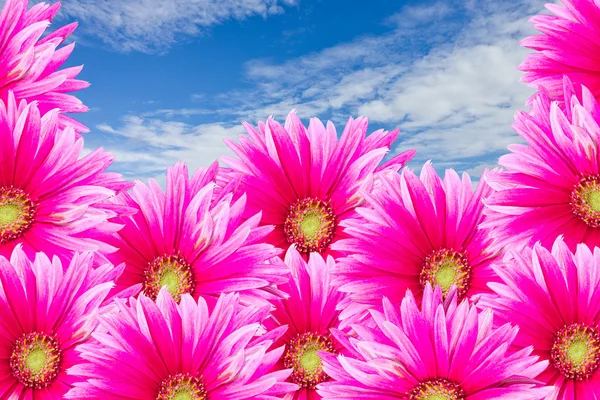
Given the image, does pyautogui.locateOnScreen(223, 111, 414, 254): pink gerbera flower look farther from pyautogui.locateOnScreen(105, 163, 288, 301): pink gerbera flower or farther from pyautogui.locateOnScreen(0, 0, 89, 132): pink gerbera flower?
pyautogui.locateOnScreen(0, 0, 89, 132): pink gerbera flower

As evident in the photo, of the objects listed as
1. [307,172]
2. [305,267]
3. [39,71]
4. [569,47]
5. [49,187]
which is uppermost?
[569,47]

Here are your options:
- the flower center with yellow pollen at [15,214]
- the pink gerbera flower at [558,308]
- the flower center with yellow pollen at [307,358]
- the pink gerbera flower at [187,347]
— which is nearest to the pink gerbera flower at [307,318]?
the flower center with yellow pollen at [307,358]

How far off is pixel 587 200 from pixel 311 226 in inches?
20.6

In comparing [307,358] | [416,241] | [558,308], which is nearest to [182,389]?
[307,358]

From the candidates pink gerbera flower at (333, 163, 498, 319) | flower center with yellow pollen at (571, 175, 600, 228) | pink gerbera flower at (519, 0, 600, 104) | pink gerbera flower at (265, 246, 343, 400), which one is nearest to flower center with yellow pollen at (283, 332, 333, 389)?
pink gerbera flower at (265, 246, 343, 400)

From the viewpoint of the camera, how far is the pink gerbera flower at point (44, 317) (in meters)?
1.13

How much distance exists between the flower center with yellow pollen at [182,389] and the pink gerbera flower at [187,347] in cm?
5

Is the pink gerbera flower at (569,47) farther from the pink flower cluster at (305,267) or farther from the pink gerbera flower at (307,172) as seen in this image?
the pink gerbera flower at (307,172)

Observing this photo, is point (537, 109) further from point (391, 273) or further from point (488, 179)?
point (391, 273)

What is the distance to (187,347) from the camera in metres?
1.10

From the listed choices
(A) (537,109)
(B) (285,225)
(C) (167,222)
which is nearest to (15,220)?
(C) (167,222)

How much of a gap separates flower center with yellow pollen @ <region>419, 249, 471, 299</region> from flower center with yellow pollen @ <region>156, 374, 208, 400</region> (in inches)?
17.7

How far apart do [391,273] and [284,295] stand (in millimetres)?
198

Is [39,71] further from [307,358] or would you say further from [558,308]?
[558,308]
